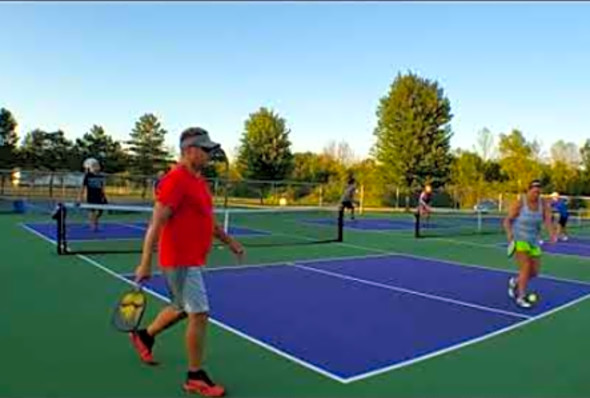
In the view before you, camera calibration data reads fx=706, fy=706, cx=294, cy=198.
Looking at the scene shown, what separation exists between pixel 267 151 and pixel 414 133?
10.8 metres

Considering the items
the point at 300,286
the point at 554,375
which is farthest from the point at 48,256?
the point at 554,375

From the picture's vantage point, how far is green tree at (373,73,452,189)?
162 ft

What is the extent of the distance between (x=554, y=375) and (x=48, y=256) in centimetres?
876

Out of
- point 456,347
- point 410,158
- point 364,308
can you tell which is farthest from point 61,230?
point 410,158

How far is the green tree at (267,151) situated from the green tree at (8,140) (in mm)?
19536

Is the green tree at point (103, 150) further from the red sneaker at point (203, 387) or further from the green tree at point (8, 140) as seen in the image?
the red sneaker at point (203, 387)

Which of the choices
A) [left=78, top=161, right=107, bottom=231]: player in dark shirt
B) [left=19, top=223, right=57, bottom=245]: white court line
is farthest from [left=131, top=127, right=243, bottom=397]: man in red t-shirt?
[left=78, top=161, right=107, bottom=231]: player in dark shirt

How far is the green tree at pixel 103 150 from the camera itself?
200 feet

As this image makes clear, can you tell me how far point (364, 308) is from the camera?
8047mm

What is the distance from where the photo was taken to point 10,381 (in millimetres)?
4828

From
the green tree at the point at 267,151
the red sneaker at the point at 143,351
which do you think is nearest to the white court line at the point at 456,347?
the red sneaker at the point at 143,351

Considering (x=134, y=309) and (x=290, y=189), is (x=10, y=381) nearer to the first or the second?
(x=134, y=309)

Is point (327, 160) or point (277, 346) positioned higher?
point (327, 160)

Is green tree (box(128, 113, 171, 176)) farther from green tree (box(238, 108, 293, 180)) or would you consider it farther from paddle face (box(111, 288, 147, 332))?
paddle face (box(111, 288, 147, 332))
